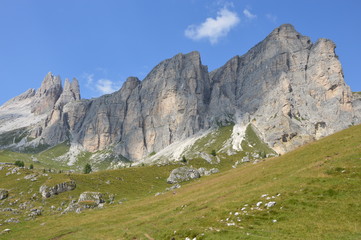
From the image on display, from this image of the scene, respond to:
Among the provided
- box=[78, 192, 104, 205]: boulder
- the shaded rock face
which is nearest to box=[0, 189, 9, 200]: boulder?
the shaded rock face

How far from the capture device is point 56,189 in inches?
4252

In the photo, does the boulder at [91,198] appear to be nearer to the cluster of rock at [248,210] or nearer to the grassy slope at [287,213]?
the grassy slope at [287,213]

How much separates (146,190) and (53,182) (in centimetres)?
3889

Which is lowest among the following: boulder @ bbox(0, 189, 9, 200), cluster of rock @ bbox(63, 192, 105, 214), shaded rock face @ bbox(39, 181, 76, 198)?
cluster of rock @ bbox(63, 192, 105, 214)

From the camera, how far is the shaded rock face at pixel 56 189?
10538 cm

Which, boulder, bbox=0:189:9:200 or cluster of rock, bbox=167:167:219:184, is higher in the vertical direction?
boulder, bbox=0:189:9:200

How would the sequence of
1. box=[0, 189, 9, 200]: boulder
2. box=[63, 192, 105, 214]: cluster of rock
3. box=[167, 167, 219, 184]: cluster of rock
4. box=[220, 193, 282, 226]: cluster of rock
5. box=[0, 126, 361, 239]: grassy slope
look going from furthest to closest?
box=[167, 167, 219, 184]: cluster of rock → box=[0, 189, 9, 200]: boulder → box=[63, 192, 105, 214]: cluster of rock → box=[220, 193, 282, 226]: cluster of rock → box=[0, 126, 361, 239]: grassy slope

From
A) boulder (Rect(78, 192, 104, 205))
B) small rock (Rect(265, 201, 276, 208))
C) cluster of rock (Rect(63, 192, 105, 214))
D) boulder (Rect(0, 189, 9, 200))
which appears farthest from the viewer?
boulder (Rect(0, 189, 9, 200))

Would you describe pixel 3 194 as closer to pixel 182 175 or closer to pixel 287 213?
pixel 182 175

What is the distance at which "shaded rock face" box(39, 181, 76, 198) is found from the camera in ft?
346

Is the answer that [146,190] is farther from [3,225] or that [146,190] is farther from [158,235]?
[158,235]

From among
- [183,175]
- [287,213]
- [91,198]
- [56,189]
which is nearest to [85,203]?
[91,198]

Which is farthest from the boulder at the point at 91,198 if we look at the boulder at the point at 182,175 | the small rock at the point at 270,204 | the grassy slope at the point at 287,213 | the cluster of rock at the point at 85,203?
the small rock at the point at 270,204

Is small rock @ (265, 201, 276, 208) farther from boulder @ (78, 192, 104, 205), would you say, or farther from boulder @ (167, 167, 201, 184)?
boulder @ (167, 167, 201, 184)
